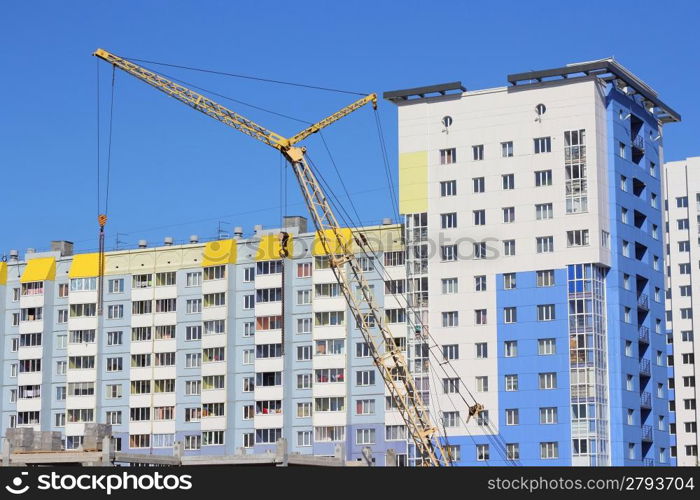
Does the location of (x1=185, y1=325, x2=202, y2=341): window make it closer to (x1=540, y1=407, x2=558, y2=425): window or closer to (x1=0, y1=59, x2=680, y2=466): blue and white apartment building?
(x1=0, y1=59, x2=680, y2=466): blue and white apartment building

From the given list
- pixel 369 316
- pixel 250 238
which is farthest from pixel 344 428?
pixel 250 238

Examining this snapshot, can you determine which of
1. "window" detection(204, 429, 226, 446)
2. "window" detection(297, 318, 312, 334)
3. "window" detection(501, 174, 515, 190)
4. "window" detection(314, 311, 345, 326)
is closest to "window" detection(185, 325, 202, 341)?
"window" detection(204, 429, 226, 446)

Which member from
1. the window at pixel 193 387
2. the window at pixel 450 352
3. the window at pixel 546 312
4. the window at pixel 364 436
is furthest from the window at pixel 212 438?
the window at pixel 546 312

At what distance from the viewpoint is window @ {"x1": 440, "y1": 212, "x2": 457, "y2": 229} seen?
161875 mm

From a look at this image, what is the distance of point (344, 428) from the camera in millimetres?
170500

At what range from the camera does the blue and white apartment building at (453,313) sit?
15375cm

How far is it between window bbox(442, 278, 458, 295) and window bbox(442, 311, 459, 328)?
2.45 metres

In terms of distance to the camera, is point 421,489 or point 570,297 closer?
point 421,489

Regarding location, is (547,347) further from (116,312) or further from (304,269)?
(116,312)

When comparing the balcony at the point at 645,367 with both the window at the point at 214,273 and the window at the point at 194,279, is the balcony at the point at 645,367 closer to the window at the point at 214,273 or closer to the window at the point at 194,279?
the window at the point at 214,273

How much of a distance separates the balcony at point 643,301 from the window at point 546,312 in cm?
1279


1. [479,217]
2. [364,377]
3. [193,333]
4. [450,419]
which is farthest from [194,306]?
[479,217]

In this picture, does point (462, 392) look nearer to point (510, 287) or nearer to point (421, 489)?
point (510, 287)

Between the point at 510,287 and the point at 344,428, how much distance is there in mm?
28884
